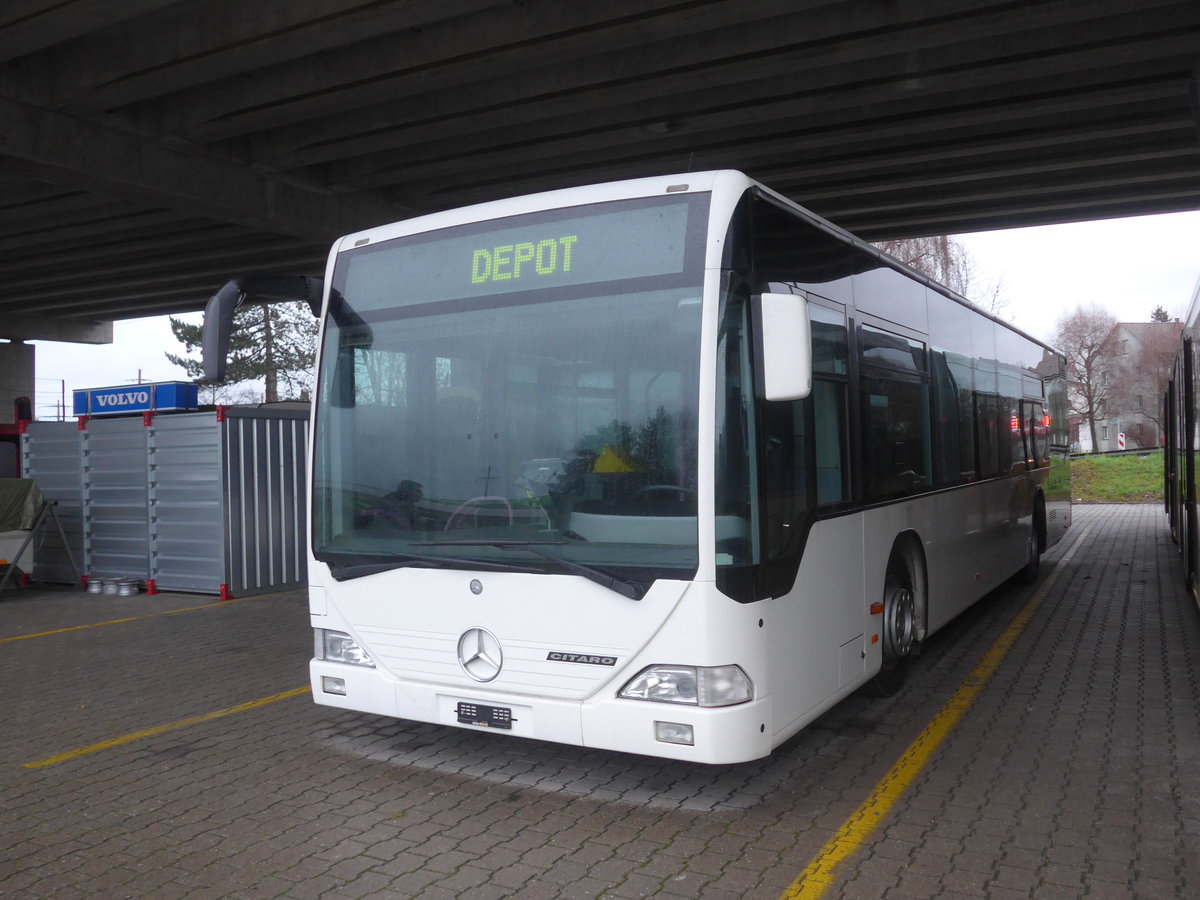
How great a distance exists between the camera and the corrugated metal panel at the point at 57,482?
14008 millimetres

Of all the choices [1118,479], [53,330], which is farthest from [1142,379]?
[53,330]

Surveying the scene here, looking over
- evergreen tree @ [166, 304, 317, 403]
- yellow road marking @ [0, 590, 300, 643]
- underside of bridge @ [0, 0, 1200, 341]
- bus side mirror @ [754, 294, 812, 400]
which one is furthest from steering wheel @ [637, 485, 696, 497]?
evergreen tree @ [166, 304, 317, 403]

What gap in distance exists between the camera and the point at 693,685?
4355 mm

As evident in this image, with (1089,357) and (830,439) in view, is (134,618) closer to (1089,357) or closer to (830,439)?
(830,439)

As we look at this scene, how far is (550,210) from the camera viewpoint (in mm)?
4926

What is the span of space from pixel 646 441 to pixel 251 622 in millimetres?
7620

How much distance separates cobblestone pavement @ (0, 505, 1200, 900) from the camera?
13.4 ft

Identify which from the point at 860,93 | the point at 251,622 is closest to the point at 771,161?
the point at 860,93

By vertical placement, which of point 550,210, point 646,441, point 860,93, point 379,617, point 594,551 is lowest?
point 379,617

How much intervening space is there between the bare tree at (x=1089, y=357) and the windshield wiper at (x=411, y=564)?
197 ft

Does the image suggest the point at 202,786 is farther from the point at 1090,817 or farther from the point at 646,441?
the point at 1090,817

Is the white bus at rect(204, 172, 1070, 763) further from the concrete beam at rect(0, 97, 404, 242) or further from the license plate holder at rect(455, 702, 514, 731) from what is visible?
the concrete beam at rect(0, 97, 404, 242)

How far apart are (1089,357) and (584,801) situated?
64.3 meters

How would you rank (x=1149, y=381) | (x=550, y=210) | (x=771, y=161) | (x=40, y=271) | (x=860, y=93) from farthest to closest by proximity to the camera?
(x=1149, y=381), (x=40, y=271), (x=771, y=161), (x=860, y=93), (x=550, y=210)
